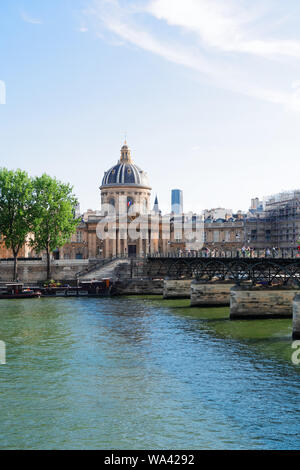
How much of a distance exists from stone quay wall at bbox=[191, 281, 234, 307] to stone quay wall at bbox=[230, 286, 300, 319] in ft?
37.3

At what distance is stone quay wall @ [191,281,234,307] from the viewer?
5903 cm

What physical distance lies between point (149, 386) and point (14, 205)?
59.3 m

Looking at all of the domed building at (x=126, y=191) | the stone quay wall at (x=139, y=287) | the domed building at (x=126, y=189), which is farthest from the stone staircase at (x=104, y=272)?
the domed building at (x=126, y=189)

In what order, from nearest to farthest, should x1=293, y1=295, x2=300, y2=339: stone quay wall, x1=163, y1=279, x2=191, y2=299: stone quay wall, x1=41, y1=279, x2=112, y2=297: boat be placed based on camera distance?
x1=293, y1=295, x2=300, y2=339: stone quay wall
x1=163, y1=279, x2=191, y2=299: stone quay wall
x1=41, y1=279, x2=112, y2=297: boat

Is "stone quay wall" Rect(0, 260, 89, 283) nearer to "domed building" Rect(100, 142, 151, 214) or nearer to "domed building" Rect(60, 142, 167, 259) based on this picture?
"domed building" Rect(60, 142, 167, 259)

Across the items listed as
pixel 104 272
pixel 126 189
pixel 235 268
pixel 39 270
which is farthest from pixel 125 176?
pixel 235 268

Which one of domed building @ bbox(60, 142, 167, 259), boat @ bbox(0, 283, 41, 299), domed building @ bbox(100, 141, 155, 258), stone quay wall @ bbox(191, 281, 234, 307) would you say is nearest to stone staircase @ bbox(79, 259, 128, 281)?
boat @ bbox(0, 283, 41, 299)

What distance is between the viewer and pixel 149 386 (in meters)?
25.7

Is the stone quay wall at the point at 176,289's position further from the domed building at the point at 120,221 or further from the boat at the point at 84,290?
the domed building at the point at 120,221

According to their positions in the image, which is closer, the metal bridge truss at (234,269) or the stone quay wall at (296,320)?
the stone quay wall at (296,320)

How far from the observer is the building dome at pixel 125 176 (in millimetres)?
134500

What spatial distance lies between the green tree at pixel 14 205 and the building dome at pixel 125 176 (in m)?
53.6

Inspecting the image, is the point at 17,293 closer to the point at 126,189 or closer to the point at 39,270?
the point at 39,270

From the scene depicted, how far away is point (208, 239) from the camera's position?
457 ft
